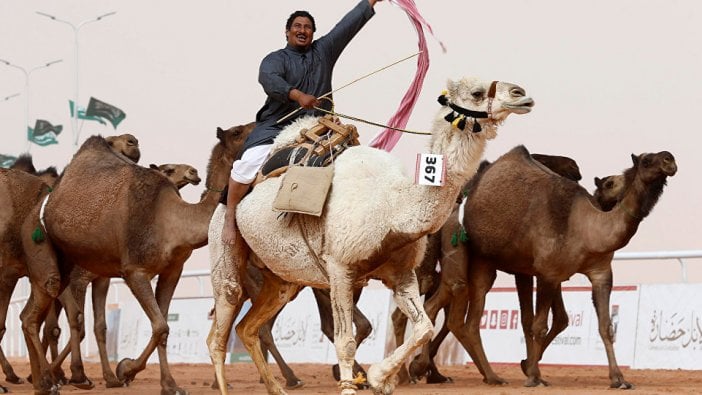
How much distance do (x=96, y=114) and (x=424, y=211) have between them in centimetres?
2759

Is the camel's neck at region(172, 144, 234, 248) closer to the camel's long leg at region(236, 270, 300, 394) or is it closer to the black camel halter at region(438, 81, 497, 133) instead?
the camel's long leg at region(236, 270, 300, 394)

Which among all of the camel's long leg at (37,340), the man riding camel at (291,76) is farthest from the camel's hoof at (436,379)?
the man riding camel at (291,76)

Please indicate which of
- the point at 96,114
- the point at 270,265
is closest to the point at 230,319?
the point at 270,265

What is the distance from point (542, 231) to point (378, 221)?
5126mm

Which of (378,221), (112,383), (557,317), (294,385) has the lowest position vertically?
(112,383)

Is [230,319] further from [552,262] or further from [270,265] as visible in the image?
[552,262]

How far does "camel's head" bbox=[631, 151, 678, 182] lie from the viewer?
1268 cm

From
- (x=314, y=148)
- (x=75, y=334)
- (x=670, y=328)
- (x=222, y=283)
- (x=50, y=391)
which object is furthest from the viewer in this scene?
(x=670, y=328)

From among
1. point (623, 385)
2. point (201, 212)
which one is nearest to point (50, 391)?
point (201, 212)

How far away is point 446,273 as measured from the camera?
14234 millimetres

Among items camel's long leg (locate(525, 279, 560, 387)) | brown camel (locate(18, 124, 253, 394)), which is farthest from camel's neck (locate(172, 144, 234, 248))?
camel's long leg (locate(525, 279, 560, 387))

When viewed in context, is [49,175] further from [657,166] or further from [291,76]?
[657,166]

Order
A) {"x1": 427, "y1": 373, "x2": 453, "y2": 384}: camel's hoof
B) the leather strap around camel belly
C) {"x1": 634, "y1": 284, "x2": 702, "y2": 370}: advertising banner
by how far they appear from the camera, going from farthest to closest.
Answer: {"x1": 634, "y1": 284, "x2": 702, "y2": 370}: advertising banner, {"x1": 427, "y1": 373, "x2": 453, "y2": 384}: camel's hoof, the leather strap around camel belly

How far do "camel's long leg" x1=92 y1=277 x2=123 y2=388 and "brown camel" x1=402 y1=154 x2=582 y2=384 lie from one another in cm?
309
